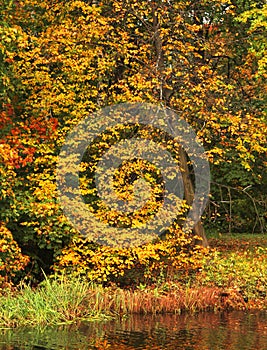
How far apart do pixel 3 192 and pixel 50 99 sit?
9.99ft

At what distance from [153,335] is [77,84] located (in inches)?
285

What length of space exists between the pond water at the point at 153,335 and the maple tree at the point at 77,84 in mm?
3152

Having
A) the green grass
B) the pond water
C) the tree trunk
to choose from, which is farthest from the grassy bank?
the tree trunk

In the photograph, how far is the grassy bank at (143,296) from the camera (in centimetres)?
1558

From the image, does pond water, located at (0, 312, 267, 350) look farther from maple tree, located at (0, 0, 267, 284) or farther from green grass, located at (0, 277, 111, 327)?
maple tree, located at (0, 0, 267, 284)

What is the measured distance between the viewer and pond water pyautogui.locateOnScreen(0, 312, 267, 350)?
13672mm

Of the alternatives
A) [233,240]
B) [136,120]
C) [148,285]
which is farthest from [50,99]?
[233,240]

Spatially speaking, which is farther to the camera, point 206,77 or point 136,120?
point 206,77

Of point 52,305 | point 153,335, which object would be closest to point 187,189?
point 52,305

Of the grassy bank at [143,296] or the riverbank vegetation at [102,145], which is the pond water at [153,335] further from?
the riverbank vegetation at [102,145]

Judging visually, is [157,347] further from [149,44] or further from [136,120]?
[149,44]

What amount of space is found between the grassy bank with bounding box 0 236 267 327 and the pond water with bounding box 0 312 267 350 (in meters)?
0.46

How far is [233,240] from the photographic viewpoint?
28562mm

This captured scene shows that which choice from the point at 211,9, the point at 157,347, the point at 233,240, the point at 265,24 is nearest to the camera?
the point at 157,347
